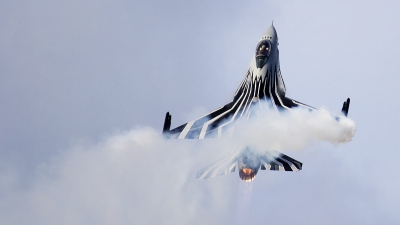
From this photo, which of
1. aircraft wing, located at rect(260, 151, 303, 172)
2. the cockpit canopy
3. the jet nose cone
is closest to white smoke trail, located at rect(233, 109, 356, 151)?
aircraft wing, located at rect(260, 151, 303, 172)

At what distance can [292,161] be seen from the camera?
59719mm

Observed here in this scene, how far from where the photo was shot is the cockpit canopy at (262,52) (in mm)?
66938

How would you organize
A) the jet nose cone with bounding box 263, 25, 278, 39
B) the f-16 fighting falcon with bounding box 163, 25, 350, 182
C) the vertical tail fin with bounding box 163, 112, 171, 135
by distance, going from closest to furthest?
1. the f-16 fighting falcon with bounding box 163, 25, 350, 182
2. the vertical tail fin with bounding box 163, 112, 171, 135
3. the jet nose cone with bounding box 263, 25, 278, 39

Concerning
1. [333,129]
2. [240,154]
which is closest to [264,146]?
[240,154]

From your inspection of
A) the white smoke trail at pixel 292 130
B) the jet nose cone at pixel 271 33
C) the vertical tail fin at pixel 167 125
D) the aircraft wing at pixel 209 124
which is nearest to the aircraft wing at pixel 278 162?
the white smoke trail at pixel 292 130

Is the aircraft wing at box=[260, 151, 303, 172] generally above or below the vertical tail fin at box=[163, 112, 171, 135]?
below

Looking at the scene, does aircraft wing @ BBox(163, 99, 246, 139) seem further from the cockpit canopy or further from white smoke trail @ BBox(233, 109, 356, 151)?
the cockpit canopy

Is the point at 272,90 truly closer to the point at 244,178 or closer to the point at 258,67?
the point at 258,67

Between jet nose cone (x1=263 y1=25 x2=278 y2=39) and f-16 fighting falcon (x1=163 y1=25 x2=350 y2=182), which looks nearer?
f-16 fighting falcon (x1=163 y1=25 x2=350 y2=182)

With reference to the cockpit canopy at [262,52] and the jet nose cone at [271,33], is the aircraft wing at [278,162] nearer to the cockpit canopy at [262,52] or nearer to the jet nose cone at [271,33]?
the cockpit canopy at [262,52]

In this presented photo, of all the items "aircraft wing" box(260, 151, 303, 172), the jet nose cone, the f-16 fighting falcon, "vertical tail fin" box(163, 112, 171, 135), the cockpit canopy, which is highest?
the jet nose cone

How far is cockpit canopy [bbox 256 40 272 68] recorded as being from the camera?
66.9 m

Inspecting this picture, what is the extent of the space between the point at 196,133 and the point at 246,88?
20.0ft

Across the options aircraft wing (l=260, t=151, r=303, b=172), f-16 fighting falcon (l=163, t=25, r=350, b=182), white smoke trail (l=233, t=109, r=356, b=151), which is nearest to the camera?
aircraft wing (l=260, t=151, r=303, b=172)
